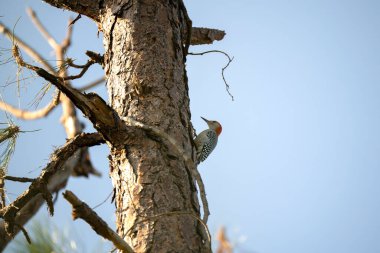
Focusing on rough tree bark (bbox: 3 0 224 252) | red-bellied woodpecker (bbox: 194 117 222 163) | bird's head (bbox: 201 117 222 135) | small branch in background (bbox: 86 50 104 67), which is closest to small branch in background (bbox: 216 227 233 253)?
rough tree bark (bbox: 3 0 224 252)

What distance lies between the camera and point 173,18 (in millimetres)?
2975

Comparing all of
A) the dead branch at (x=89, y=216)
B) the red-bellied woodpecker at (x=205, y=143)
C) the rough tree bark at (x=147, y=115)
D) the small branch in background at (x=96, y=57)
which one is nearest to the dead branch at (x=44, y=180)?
the rough tree bark at (x=147, y=115)

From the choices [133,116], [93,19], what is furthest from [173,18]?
[133,116]

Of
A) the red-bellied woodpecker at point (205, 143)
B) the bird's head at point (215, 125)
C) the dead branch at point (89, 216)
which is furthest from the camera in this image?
the bird's head at point (215, 125)

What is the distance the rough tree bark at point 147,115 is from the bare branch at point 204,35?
0.80ft

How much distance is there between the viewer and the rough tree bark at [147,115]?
7.02 feet

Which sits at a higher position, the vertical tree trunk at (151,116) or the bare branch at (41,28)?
the bare branch at (41,28)

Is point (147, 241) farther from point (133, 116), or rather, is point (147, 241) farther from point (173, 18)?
point (173, 18)

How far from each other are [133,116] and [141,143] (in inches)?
7.4

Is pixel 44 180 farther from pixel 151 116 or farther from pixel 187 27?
pixel 187 27

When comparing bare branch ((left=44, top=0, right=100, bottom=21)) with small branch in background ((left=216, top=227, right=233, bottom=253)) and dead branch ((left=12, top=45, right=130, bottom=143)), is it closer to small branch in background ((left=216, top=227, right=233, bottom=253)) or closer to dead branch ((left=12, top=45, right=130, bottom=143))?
dead branch ((left=12, top=45, right=130, bottom=143))

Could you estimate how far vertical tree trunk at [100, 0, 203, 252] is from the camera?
2137 mm

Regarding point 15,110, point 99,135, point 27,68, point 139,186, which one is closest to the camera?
point 139,186

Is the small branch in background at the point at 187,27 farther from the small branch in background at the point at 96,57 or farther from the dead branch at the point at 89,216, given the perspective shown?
the dead branch at the point at 89,216
